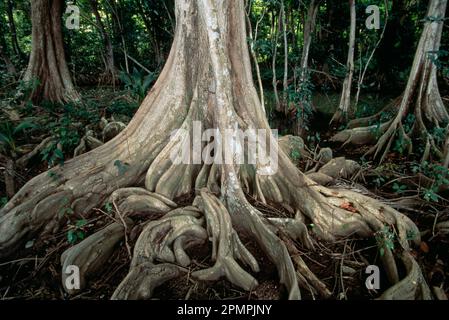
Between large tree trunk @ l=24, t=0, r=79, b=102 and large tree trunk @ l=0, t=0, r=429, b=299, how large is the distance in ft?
9.98

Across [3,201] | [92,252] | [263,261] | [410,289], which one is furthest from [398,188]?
[3,201]

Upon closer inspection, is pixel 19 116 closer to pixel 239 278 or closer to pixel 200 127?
pixel 200 127

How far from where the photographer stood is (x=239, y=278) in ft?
6.53

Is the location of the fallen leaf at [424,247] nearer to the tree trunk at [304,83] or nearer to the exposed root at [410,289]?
the exposed root at [410,289]

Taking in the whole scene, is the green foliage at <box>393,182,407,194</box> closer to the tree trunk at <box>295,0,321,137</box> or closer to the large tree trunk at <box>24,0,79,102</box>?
the tree trunk at <box>295,0,321,137</box>

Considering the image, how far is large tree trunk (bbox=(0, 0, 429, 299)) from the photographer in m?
2.09

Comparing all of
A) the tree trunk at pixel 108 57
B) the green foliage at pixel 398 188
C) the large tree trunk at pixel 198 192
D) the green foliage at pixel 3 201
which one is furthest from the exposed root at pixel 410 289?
the tree trunk at pixel 108 57

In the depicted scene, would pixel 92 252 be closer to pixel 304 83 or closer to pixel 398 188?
pixel 398 188

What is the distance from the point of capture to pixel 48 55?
489cm

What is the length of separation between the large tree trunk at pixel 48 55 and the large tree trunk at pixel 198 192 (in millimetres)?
3041

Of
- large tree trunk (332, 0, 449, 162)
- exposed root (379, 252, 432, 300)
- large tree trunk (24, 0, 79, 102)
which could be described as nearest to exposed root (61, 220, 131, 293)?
exposed root (379, 252, 432, 300)

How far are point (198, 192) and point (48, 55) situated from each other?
13.7ft
